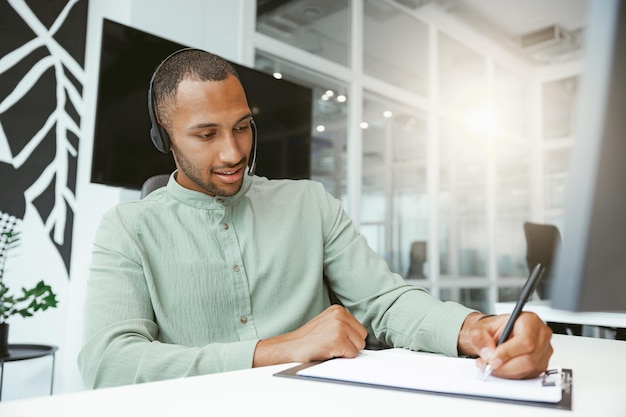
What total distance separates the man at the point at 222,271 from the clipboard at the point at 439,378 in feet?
0.25

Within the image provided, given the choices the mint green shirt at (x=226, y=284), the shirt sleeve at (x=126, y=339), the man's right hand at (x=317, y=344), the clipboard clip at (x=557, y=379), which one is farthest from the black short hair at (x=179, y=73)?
the clipboard clip at (x=557, y=379)

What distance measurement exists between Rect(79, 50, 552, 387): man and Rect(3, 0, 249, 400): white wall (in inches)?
54.2

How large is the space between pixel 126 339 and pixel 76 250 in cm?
200

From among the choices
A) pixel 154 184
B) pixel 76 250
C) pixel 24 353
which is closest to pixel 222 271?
pixel 154 184

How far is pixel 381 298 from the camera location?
1052 millimetres

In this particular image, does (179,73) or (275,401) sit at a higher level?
(179,73)

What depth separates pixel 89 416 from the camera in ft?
1.45

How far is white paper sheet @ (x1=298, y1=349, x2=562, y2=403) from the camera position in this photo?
523 millimetres

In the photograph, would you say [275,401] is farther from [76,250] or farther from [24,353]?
[76,250]

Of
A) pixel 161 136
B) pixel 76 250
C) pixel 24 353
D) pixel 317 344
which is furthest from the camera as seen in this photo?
pixel 76 250

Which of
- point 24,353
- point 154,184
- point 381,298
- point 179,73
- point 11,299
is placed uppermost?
point 179,73

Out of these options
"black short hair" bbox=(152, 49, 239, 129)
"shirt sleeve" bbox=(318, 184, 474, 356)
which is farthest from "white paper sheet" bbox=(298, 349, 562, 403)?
"black short hair" bbox=(152, 49, 239, 129)

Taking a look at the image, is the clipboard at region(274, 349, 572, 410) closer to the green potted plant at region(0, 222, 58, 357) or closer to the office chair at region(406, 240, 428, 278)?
the green potted plant at region(0, 222, 58, 357)

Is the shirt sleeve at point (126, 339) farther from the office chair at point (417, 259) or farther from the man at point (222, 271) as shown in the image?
the office chair at point (417, 259)
